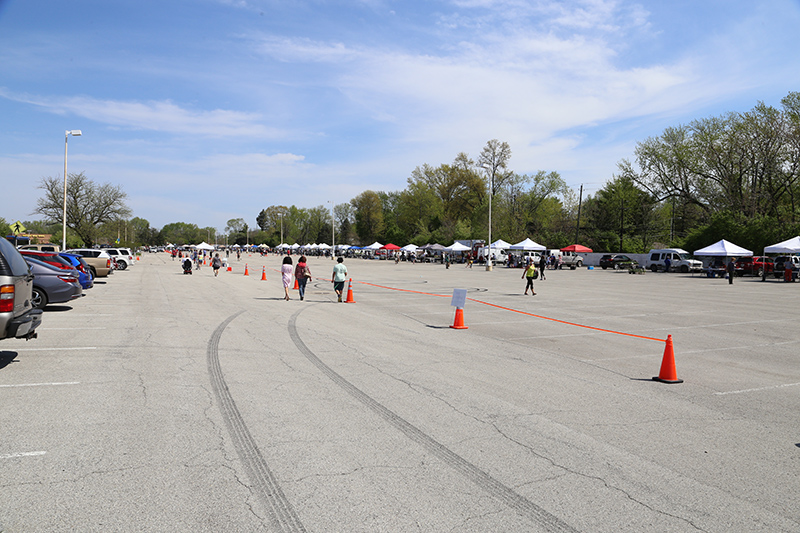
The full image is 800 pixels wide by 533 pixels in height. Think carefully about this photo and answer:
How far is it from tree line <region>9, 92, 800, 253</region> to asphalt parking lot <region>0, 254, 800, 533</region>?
151 ft

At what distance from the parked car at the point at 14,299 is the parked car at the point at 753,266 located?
154ft

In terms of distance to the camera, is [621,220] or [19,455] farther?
[621,220]

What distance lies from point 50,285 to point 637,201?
76404 millimetres

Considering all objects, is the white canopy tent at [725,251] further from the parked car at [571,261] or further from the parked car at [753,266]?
the parked car at [571,261]

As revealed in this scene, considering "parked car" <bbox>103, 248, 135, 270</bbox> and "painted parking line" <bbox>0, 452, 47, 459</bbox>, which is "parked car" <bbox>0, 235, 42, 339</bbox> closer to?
"painted parking line" <bbox>0, 452, 47, 459</bbox>

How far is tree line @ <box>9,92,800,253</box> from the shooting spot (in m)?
52.9

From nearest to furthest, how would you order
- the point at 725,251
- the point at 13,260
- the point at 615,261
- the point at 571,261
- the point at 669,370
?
the point at 669,370 < the point at 13,260 < the point at 725,251 < the point at 615,261 < the point at 571,261

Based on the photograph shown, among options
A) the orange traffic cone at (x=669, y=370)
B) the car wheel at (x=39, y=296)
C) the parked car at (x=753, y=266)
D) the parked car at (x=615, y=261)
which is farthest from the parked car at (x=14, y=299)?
the parked car at (x=615, y=261)

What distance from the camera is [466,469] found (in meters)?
4.59

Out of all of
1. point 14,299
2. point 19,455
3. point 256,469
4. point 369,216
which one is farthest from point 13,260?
point 369,216

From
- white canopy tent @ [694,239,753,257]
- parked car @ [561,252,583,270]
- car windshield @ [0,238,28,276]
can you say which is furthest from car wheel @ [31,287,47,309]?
parked car @ [561,252,583,270]

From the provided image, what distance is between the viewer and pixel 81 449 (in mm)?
4906

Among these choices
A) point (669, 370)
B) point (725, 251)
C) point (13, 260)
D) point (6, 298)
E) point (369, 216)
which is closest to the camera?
point (6, 298)

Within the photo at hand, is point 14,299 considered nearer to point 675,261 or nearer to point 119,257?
point 119,257
